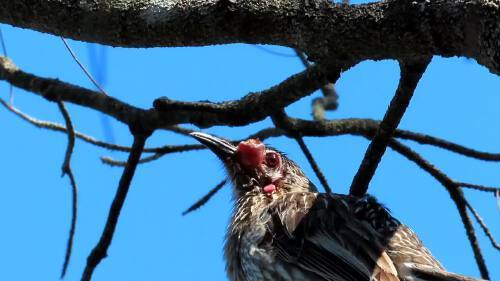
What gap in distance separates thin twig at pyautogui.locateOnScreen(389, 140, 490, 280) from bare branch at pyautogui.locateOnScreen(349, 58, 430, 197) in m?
0.39

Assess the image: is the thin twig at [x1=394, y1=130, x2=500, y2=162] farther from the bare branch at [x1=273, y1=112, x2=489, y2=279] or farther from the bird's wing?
the bird's wing

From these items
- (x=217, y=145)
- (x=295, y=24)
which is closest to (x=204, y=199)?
(x=217, y=145)

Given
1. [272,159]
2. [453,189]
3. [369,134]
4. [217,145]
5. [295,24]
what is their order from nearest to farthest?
[295,24] → [453,189] → [369,134] → [217,145] → [272,159]

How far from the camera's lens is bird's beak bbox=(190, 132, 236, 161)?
15.0ft

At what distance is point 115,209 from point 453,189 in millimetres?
1726

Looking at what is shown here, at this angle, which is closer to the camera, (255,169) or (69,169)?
(69,169)

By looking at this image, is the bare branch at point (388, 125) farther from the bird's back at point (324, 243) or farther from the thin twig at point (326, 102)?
the thin twig at point (326, 102)

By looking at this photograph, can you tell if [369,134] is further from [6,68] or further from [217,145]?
[6,68]

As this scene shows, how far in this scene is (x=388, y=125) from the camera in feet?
11.3

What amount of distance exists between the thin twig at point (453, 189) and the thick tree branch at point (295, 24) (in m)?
1.97

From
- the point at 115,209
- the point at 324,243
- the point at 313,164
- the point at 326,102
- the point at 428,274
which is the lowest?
the point at 428,274

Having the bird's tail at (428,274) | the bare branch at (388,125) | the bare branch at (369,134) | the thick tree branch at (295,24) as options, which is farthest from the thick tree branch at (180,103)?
the bird's tail at (428,274)

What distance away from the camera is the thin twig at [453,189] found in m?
4.07

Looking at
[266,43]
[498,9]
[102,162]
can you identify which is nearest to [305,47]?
[266,43]
